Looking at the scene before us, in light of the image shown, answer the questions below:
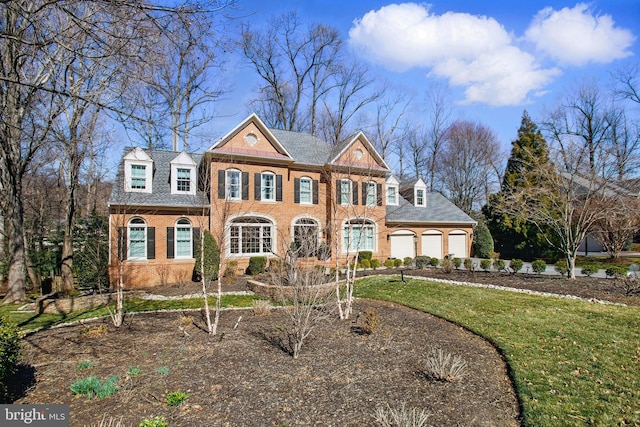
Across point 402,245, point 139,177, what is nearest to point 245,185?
point 139,177

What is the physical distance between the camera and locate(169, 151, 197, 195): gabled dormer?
54.7 ft

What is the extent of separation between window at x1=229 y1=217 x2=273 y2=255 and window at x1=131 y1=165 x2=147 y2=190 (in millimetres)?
4557

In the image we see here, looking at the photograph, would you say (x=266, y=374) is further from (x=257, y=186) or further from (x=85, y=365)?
(x=257, y=186)

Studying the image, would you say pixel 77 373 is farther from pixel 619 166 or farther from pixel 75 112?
pixel 619 166

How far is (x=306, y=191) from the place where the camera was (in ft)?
63.5

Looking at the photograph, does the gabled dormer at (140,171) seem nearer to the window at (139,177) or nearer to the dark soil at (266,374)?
the window at (139,177)

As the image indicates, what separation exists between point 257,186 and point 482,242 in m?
16.7

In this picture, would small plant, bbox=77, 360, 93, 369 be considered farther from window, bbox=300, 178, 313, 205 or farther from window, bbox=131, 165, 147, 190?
window, bbox=300, 178, 313, 205

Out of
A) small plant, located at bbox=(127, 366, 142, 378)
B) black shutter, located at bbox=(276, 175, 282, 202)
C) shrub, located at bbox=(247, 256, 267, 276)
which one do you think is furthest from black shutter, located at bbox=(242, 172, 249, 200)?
small plant, located at bbox=(127, 366, 142, 378)

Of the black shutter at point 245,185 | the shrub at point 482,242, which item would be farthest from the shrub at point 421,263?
the black shutter at point 245,185

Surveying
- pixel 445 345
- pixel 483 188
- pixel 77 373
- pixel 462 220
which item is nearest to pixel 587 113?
pixel 483 188

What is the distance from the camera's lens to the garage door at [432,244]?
77.0 ft

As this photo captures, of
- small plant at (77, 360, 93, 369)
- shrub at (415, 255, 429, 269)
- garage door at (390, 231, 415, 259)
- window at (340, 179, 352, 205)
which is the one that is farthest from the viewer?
garage door at (390, 231, 415, 259)

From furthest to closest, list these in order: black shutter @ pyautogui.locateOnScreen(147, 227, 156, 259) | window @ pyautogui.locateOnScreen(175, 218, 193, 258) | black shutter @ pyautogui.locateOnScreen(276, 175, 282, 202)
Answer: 1. black shutter @ pyautogui.locateOnScreen(276, 175, 282, 202)
2. window @ pyautogui.locateOnScreen(175, 218, 193, 258)
3. black shutter @ pyautogui.locateOnScreen(147, 227, 156, 259)
